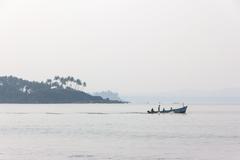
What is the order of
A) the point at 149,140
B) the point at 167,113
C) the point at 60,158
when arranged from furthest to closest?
the point at 167,113
the point at 149,140
the point at 60,158

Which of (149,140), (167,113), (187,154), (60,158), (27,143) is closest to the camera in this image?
(60,158)

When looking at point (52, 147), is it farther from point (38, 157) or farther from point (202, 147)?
point (202, 147)

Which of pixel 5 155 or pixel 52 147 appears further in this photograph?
pixel 52 147

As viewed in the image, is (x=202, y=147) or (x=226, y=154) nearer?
(x=226, y=154)

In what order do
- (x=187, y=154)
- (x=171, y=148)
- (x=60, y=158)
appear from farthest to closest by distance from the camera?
(x=171, y=148) → (x=187, y=154) → (x=60, y=158)

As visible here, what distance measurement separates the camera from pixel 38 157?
56000mm

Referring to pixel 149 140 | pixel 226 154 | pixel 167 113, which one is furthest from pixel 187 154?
pixel 167 113

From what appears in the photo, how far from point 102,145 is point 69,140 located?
798 centimetres

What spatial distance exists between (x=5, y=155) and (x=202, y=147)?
21.3 m

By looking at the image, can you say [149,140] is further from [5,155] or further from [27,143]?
[5,155]

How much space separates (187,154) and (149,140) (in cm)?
1869

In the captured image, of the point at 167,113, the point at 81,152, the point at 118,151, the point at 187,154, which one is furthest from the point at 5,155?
the point at 167,113

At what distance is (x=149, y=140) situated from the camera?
257 feet

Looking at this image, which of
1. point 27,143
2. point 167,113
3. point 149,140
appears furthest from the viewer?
point 167,113
